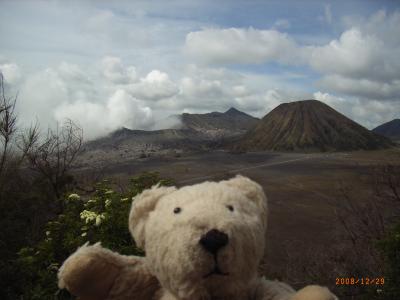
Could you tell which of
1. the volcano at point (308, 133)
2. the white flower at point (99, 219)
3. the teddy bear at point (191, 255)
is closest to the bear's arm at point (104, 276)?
the teddy bear at point (191, 255)

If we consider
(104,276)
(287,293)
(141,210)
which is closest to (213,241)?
(287,293)

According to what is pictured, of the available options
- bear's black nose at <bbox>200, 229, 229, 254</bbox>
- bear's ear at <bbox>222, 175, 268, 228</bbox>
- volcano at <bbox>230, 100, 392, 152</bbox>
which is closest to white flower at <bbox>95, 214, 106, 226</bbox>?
bear's ear at <bbox>222, 175, 268, 228</bbox>

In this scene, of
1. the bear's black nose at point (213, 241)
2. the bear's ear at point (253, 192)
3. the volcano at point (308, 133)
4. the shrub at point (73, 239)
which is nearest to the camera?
the bear's black nose at point (213, 241)

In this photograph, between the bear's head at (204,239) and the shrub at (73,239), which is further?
the shrub at (73,239)

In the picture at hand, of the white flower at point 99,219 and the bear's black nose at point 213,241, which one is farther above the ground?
the bear's black nose at point 213,241

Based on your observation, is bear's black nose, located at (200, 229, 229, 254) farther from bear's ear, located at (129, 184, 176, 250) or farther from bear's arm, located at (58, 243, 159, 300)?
bear's arm, located at (58, 243, 159, 300)
